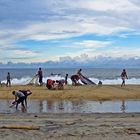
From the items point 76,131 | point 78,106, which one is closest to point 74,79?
point 78,106

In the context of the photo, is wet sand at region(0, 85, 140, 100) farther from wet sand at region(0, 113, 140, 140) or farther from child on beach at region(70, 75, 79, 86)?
wet sand at region(0, 113, 140, 140)

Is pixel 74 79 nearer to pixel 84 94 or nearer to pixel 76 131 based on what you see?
pixel 84 94

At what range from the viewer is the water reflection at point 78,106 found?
2634cm

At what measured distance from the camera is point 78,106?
29.0m

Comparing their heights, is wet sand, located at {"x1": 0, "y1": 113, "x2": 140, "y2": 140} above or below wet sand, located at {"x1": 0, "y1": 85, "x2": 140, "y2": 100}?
below

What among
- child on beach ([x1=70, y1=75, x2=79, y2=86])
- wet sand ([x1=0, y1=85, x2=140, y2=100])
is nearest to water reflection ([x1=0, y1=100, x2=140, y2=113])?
wet sand ([x1=0, y1=85, x2=140, y2=100])

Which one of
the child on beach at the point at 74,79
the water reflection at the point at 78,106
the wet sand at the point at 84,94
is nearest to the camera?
the water reflection at the point at 78,106

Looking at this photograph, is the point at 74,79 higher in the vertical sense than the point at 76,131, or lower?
higher

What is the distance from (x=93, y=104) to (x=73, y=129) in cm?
1401

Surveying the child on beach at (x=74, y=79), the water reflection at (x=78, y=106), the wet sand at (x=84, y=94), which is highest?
the child on beach at (x=74, y=79)

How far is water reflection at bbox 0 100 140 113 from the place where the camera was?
26.3 metres

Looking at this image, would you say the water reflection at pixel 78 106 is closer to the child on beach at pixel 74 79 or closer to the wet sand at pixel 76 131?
the wet sand at pixel 76 131

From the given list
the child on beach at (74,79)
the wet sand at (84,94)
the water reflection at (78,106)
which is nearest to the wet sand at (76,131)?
the water reflection at (78,106)

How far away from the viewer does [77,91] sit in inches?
1453
